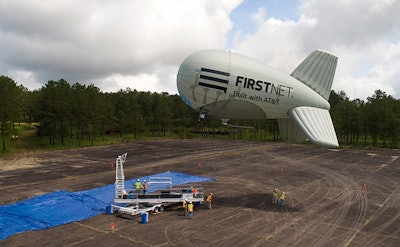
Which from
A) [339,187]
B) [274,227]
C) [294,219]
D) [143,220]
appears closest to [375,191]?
[339,187]

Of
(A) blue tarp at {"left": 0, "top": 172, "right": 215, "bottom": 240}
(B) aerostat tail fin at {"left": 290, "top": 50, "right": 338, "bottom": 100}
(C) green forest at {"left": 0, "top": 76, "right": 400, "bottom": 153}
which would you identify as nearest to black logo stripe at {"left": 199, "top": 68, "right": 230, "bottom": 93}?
(B) aerostat tail fin at {"left": 290, "top": 50, "right": 338, "bottom": 100}

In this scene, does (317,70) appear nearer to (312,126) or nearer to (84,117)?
(312,126)

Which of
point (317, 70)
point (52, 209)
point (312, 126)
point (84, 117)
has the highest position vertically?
point (317, 70)

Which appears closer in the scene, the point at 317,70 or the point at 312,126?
the point at 312,126

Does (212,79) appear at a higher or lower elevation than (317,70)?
lower

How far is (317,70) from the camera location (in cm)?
2184

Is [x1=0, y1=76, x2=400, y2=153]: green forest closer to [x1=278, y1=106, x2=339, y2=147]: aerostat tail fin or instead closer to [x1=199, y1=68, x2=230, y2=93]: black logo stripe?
[x1=199, y1=68, x2=230, y2=93]: black logo stripe

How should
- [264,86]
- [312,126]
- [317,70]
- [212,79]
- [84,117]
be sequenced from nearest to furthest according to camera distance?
[212,79] < [264,86] < [312,126] < [317,70] < [84,117]

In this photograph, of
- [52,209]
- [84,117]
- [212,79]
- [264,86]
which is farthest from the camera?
[84,117]

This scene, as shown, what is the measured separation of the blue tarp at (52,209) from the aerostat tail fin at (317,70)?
1718 centimetres

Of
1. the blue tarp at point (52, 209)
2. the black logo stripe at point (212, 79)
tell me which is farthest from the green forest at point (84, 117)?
the black logo stripe at point (212, 79)

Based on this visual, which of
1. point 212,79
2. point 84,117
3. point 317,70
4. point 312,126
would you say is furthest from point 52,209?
point 84,117

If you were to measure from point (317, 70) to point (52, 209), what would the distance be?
22682mm

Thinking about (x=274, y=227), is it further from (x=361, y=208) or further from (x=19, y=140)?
(x=19, y=140)
